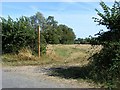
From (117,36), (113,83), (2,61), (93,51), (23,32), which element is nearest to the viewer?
(113,83)

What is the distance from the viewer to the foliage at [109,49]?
1093 cm

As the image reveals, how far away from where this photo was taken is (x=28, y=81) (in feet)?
36.6

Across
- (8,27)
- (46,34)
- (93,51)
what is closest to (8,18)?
(8,27)

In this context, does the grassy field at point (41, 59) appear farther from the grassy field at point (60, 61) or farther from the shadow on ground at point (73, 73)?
the shadow on ground at point (73, 73)

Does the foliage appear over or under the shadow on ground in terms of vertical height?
over

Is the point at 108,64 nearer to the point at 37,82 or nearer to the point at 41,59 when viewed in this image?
the point at 37,82

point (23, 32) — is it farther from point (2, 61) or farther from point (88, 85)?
point (88, 85)

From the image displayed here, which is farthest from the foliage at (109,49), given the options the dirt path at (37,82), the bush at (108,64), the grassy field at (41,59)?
the grassy field at (41,59)

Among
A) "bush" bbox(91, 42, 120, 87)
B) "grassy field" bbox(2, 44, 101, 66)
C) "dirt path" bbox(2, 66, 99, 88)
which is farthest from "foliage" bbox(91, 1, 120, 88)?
"grassy field" bbox(2, 44, 101, 66)

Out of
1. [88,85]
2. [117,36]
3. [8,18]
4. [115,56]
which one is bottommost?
[88,85]

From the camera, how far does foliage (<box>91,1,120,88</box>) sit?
10.9m

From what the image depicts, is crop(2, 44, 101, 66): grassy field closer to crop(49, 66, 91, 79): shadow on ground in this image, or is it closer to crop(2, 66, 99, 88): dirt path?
crop(49, 66, 91, 79): shadow on ground

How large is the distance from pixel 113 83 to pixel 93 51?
10.1 feet

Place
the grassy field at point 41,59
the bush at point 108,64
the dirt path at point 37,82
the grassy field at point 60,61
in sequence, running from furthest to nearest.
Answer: the grassy field at point 41,59
the grassy field at point 60,61
the bush at point 108,64
the dirt path at point 37,82
